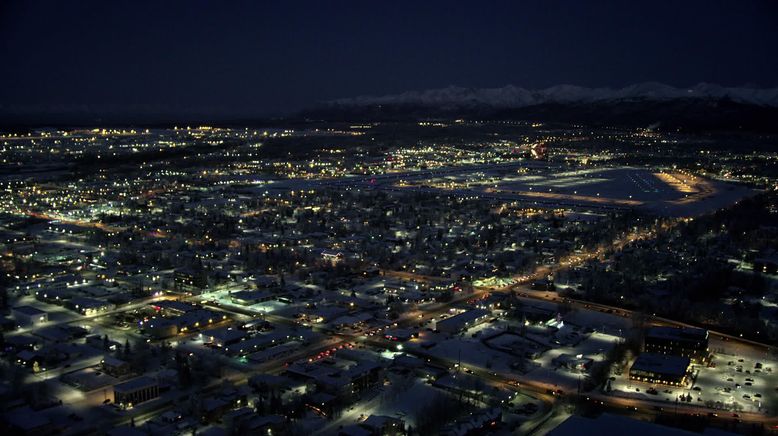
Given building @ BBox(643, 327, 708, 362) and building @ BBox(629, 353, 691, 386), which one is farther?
building @ BBox(643, 327, 708, 362)

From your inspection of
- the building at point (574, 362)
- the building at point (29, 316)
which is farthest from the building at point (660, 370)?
the building at point (29, 316)

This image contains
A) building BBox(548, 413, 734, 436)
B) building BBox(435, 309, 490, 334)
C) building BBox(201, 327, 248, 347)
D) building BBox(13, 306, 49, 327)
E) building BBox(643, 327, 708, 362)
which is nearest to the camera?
building BBox(548, 413, 734, 436)

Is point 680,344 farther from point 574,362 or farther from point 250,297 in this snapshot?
point 250,297

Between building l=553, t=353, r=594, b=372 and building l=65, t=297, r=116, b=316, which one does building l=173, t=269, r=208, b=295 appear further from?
building l=553, t=353, r=594, b=372

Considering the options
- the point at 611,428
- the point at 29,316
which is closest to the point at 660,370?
the point at 611,428

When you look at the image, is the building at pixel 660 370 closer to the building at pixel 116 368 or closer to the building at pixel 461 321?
the building at pixel 461 321

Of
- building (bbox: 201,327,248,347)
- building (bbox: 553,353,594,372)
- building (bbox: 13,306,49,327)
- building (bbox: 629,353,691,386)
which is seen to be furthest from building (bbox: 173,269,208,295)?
building (bbox: 629,353,691,386)

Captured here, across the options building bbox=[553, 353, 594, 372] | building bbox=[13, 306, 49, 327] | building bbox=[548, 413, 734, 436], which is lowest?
building bbox=[553, 353, 594, 372]
